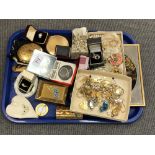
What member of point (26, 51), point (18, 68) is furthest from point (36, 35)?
point (18, 68)

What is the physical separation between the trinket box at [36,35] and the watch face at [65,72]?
0.20 metres

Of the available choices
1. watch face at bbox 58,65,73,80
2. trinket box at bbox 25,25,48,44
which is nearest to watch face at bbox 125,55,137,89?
watch face at bbox 58,65,73,80

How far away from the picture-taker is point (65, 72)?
1772 mm

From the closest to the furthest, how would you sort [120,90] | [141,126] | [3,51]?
[120,90], [141,126], [3,51]

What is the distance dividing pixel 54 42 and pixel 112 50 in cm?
33

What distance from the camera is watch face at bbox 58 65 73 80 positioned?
5.79 ft

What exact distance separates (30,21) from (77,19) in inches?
11.4

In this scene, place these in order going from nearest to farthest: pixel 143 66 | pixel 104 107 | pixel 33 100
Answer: pixel 104 107, pixel 33 100, pixel 143 66

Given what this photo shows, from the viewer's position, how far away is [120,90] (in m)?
1.73

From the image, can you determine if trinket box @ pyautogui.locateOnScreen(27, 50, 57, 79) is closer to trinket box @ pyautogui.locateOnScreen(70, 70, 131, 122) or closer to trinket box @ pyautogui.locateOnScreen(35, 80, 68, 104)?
trinket box @ pyautogui.locateOnScreen(35, 80, 68, 104)

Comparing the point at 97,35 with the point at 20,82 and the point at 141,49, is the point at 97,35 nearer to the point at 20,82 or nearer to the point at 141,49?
the point at 141,49

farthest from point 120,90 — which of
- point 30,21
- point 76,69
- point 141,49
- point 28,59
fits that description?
point 30,21

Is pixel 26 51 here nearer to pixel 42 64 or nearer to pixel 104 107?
pixel 42 64

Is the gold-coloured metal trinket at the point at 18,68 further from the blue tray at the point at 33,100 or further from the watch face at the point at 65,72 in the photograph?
the watch face at the point at 65,72
